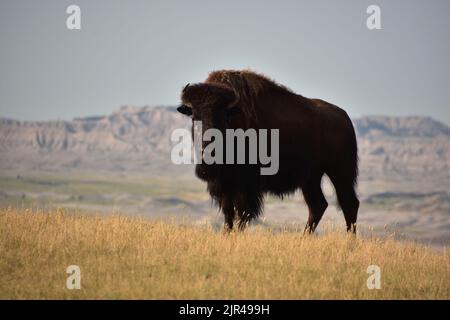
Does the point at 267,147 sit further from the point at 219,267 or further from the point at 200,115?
the point at 219,267

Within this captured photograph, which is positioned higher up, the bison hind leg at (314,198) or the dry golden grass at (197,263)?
the bison hind leg at (314,198)

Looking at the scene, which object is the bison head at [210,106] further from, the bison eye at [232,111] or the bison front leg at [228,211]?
the bison front leg at [228,211]

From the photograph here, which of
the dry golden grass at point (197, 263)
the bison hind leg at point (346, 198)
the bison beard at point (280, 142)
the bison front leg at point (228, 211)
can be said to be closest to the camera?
the dry golden grass at point (197, 263)

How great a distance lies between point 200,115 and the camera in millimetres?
12750

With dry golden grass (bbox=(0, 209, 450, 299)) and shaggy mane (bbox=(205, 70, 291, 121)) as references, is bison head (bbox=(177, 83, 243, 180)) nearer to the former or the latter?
shaggy mane (bbox=(205, 70, 291, 121))

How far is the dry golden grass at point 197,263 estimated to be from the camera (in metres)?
9.55

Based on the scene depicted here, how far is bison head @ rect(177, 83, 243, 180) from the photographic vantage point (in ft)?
41.6

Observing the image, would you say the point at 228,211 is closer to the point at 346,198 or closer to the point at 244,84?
the point at 244,84

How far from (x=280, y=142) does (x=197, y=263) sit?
4507mm

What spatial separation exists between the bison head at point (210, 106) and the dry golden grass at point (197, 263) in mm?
1363

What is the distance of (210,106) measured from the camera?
41.8ft

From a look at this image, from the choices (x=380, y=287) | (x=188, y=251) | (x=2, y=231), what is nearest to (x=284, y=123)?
(x=188, y=251)

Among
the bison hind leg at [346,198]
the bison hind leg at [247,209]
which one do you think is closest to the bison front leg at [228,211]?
the bison hind leg at [247,209]
